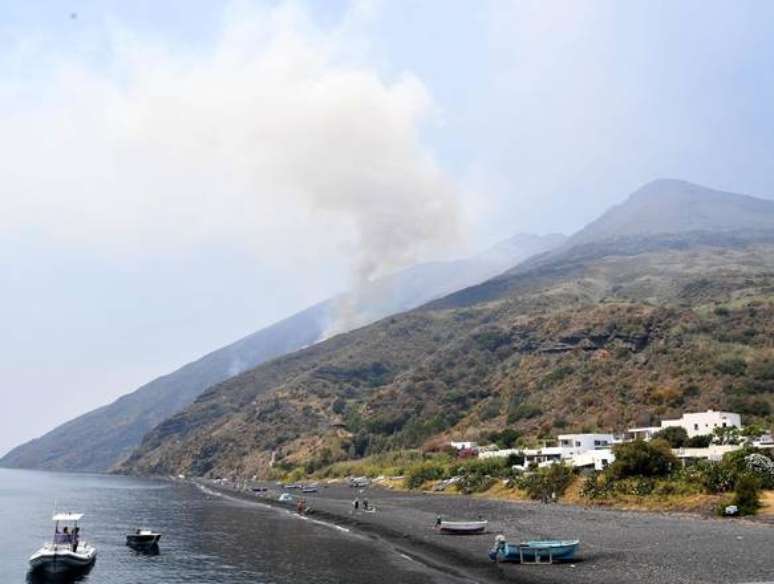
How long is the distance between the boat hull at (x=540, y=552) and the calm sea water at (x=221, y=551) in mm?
4755

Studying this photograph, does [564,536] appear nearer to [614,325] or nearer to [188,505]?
[188,505]

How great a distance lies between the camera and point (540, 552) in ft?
146

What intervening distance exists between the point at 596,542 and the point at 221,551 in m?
28.9

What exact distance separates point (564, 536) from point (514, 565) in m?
11.1

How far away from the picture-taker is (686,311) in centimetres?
17412

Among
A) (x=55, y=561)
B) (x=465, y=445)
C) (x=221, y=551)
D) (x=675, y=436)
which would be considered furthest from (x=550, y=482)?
(x=55, y=561)

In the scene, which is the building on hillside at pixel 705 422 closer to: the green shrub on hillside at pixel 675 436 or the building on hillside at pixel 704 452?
the green shrub on hillside at pixel 675 436

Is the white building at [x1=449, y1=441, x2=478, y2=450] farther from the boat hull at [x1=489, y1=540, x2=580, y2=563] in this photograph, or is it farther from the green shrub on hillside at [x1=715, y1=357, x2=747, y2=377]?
the boat hull at [x1=489, y1=540, x2=580, y2=563]

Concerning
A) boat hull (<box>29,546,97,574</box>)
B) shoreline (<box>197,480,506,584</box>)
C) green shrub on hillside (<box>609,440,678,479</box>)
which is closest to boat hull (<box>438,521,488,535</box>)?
shoreline (<box>197,480,506,584</box>)

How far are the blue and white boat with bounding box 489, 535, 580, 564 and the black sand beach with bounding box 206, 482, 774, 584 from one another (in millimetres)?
800

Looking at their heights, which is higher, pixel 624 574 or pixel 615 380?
pixel 615 380

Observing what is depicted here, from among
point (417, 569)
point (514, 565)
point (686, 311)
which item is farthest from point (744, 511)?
point (686, 311)

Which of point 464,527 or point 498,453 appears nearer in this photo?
point 464,527

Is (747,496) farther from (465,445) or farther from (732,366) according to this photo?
(465,445)
